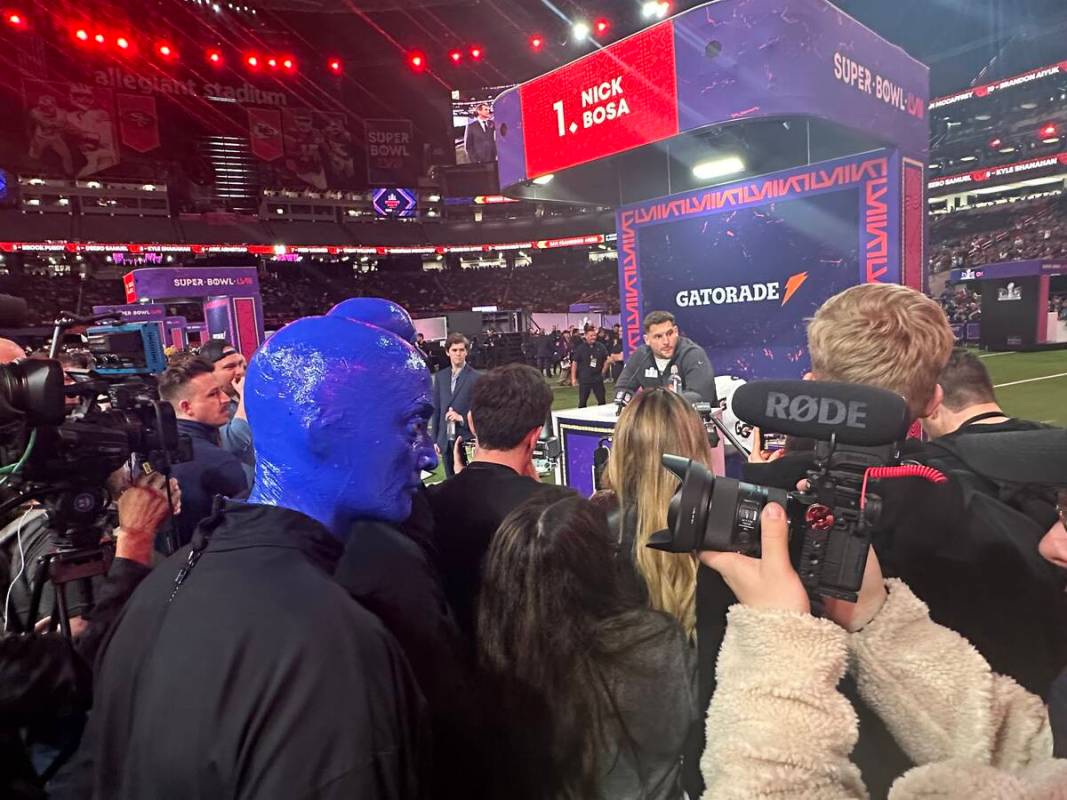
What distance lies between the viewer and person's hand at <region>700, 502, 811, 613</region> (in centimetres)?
88

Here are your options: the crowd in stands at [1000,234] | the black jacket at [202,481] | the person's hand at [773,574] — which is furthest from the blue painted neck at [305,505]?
the crowd in stands at [1000,234]

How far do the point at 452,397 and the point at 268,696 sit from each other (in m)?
5.92

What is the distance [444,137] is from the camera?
138 feet

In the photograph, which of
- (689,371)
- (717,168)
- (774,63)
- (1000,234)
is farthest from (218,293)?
(1000,234)

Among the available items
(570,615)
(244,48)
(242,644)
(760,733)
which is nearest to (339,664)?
(242,644)

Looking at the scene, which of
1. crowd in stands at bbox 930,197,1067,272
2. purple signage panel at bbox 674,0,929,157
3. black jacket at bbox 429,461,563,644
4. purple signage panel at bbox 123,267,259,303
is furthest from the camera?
crowd in stands at bbox 930,197,1067,272

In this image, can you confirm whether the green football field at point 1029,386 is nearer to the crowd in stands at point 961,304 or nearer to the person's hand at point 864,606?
the crowd in stands at point 961,304

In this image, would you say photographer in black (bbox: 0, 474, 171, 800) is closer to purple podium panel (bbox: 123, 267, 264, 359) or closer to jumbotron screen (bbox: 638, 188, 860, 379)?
jumbotron screen (bbox: 638, 188, 860, 379)

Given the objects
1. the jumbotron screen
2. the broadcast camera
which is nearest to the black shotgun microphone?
the broadcast camera

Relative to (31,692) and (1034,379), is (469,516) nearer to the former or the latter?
(31,692)

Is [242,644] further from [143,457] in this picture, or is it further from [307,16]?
[307,16]

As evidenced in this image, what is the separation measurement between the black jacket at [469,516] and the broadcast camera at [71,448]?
3.20 feet

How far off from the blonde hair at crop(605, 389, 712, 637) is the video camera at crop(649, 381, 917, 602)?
0.78 meters

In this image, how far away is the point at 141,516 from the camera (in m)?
2.10
